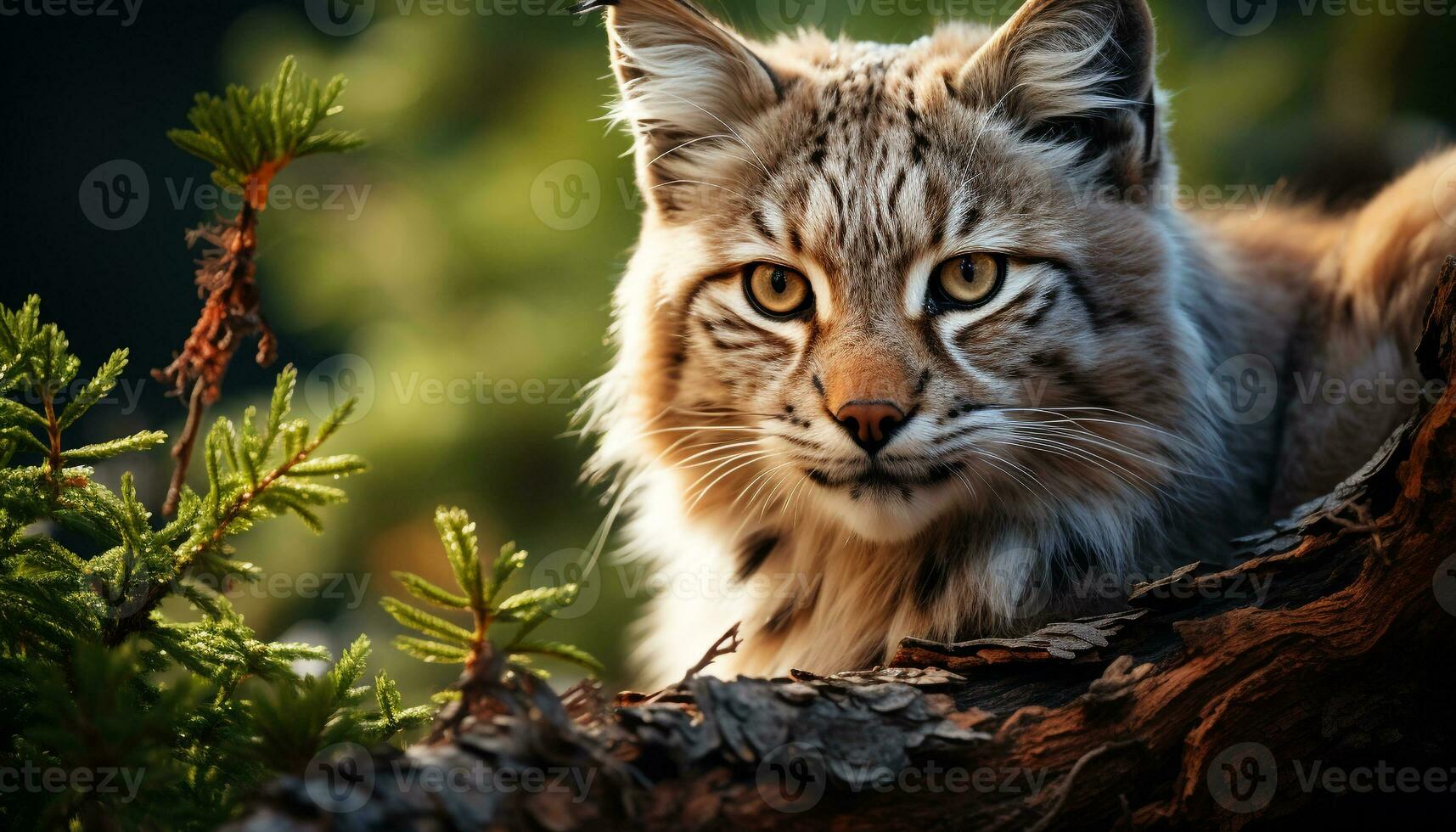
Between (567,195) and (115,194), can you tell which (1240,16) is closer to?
(567,195)

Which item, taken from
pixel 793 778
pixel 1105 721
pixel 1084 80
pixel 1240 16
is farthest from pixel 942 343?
pixel 1240 16

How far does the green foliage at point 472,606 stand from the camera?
3.99 ft

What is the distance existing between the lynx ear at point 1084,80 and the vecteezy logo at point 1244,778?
1.29 m

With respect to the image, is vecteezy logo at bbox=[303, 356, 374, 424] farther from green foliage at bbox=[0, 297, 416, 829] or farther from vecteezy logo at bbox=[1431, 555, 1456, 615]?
vecteezy logo at bbox=[1431, 555, 1456, 615]

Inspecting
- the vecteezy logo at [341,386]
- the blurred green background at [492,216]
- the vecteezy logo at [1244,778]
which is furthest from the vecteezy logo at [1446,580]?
the vecteezy logo at [341,386]

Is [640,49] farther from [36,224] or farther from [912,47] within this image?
[36,224]

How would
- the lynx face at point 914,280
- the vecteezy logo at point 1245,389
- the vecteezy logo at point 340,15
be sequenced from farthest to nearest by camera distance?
the vecteezy logo at point 340,15, the vecteezy logo at point 1245,389, the lynx face at point 914,280

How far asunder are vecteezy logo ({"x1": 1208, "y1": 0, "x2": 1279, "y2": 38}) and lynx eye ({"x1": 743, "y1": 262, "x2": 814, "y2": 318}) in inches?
86.5

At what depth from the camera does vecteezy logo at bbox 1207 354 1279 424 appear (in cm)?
223

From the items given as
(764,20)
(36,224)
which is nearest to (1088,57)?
(764,20)

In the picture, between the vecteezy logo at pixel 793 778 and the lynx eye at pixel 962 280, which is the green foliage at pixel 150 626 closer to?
the vecteezy logo at pixel 793 778

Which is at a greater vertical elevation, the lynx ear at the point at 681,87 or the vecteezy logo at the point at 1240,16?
the vecteezy logo at the point at 1240,16

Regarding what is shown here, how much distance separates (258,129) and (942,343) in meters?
1.21

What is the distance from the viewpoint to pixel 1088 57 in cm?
214
